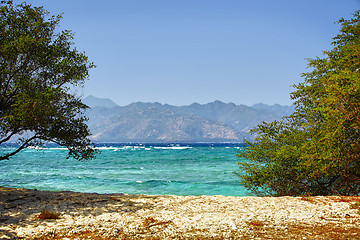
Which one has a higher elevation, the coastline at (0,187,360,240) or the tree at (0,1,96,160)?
the tree at (0,1,96,160)

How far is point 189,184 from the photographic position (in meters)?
41.8

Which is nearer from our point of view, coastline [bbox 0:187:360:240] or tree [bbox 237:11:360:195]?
coastline [bbox 0:187:360:240]

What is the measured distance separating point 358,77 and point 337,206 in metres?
6.61

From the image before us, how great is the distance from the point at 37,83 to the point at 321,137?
1641 cm

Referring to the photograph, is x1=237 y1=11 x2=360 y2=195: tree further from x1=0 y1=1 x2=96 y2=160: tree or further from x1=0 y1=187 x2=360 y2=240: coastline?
x1=0 y1=1 x2=96 y2=160: tree

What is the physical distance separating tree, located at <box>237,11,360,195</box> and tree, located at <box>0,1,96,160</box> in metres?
12.4

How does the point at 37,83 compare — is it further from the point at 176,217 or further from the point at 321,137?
the point at 321,137

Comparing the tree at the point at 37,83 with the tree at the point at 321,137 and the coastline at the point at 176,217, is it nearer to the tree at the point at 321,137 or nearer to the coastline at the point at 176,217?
the coastline at the point at 176,217

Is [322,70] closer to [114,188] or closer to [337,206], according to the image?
[337,206]

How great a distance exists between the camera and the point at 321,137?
59.9 feet

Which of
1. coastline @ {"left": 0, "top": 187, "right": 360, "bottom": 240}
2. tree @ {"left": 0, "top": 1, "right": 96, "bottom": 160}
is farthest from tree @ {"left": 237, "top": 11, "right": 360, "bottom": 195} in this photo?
tree @ {"left": 0, "top": 1, "right": 96, "bottom": 160}

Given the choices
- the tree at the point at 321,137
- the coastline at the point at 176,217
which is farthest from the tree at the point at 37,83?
the tree at the point at 321,137

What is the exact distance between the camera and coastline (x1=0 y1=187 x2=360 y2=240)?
34.3 feet

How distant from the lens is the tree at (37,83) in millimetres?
13656
